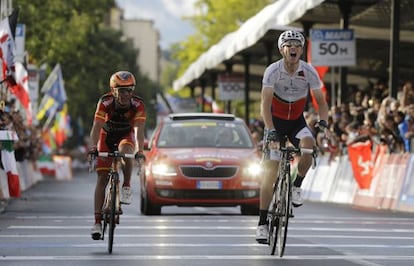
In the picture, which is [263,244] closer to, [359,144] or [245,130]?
[245,130]

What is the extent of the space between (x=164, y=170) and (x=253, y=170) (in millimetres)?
1363

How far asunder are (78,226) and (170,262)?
6.24 meters

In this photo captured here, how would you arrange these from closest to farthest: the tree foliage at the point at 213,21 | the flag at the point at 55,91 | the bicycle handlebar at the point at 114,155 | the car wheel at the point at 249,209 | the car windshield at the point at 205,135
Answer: the bicycle handlebar at the point at 114,155, the car wheel at the point at 249,209, the car windshield at the point at 205,135, the flag at the point at 55,91, the tree foliage at the point at 213,21

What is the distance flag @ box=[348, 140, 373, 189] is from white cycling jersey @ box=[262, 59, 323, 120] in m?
12.9

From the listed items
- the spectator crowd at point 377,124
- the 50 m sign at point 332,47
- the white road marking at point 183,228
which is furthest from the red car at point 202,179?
the 50 m sign at point 332,47

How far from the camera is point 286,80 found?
14727 mm

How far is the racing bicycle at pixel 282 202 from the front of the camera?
46.6 ft

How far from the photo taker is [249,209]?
23828 mm

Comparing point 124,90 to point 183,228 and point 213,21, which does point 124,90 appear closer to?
point 183,228

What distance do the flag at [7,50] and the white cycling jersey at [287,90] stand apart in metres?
11.9

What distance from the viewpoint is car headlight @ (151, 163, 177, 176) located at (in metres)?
23.5

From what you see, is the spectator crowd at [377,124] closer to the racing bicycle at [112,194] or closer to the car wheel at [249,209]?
the car wheel at [249,209]

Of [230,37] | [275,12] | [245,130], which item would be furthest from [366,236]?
[230,37]

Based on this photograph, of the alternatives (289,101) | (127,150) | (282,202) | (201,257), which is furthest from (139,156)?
(282,202)
